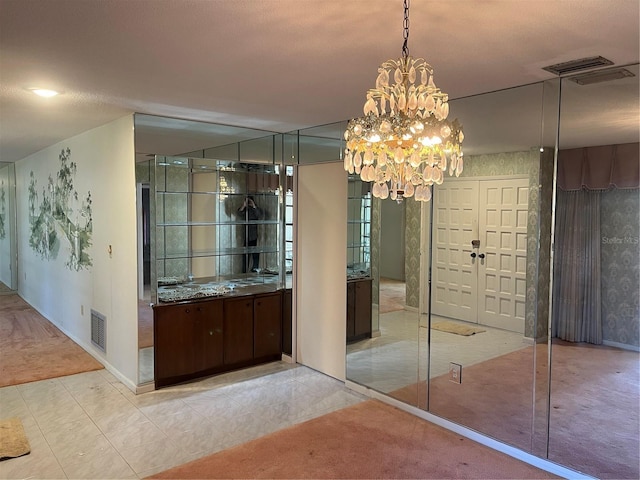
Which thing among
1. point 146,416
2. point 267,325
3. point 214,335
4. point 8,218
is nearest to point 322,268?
point 267,325

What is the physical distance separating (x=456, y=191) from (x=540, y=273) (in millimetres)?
851

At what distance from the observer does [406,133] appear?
1.87 m

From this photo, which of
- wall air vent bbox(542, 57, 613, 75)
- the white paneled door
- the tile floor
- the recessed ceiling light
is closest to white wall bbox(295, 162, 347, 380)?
the tile floor

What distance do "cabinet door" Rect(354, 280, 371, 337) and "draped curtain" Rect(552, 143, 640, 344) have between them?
1.63 metres

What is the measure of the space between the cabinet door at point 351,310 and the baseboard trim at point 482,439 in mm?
487

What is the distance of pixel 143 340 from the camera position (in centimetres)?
423

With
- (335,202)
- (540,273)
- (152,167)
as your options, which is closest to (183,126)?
(152,167)

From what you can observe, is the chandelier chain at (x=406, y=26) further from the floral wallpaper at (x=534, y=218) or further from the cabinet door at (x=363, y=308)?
the cabinet door at (x=363, y=308)

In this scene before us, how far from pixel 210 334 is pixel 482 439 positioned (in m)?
2.61

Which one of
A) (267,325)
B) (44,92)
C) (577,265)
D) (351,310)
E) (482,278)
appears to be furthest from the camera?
(267,325)

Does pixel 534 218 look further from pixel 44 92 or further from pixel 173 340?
pixel 44 92

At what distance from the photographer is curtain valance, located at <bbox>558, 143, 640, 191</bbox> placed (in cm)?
290

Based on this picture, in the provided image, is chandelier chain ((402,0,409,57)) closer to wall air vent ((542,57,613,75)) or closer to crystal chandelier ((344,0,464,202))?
crystal chandelier ((344,0,464,202))

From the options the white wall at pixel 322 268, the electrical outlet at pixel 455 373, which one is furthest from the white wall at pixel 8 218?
the electrical outlet at pixel 455 373
